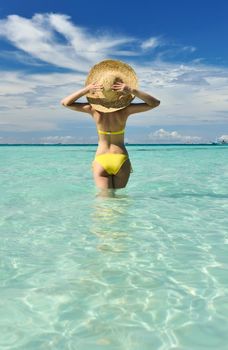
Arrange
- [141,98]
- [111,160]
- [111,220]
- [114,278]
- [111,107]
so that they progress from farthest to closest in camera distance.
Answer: [111,160] < [111,107] < [141,98] < [111,220] < [114,278]

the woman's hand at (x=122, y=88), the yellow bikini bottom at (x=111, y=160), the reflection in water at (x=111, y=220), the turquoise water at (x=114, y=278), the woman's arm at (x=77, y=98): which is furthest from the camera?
the yellow bikini bottom at (x=111, y=160)

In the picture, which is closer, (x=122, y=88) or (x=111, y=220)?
(x=111, y=220)

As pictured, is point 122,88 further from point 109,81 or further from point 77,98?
point 77,98

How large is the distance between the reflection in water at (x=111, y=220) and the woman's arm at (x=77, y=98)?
1.34 metres

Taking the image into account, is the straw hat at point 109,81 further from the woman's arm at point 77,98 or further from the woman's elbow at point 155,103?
the woman's elbow at point 155,103

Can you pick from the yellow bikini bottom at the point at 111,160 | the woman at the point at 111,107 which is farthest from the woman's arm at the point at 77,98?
the yellow bikini bottom at the point at 111,160

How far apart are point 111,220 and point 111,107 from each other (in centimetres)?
149

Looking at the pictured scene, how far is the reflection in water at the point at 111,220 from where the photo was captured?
13.2 feet

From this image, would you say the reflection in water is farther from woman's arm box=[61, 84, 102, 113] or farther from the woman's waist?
woman's arm box=[61, 84, 102, 113]

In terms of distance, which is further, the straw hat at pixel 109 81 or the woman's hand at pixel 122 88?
the straw hat at pixel 109 81

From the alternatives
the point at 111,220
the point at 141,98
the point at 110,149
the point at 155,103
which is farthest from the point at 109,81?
the point at 111,220

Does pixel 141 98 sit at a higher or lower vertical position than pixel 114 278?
higher

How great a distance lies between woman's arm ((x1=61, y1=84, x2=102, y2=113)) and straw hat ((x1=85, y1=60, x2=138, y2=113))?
8 cm

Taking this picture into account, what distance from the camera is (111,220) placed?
5039 mm
